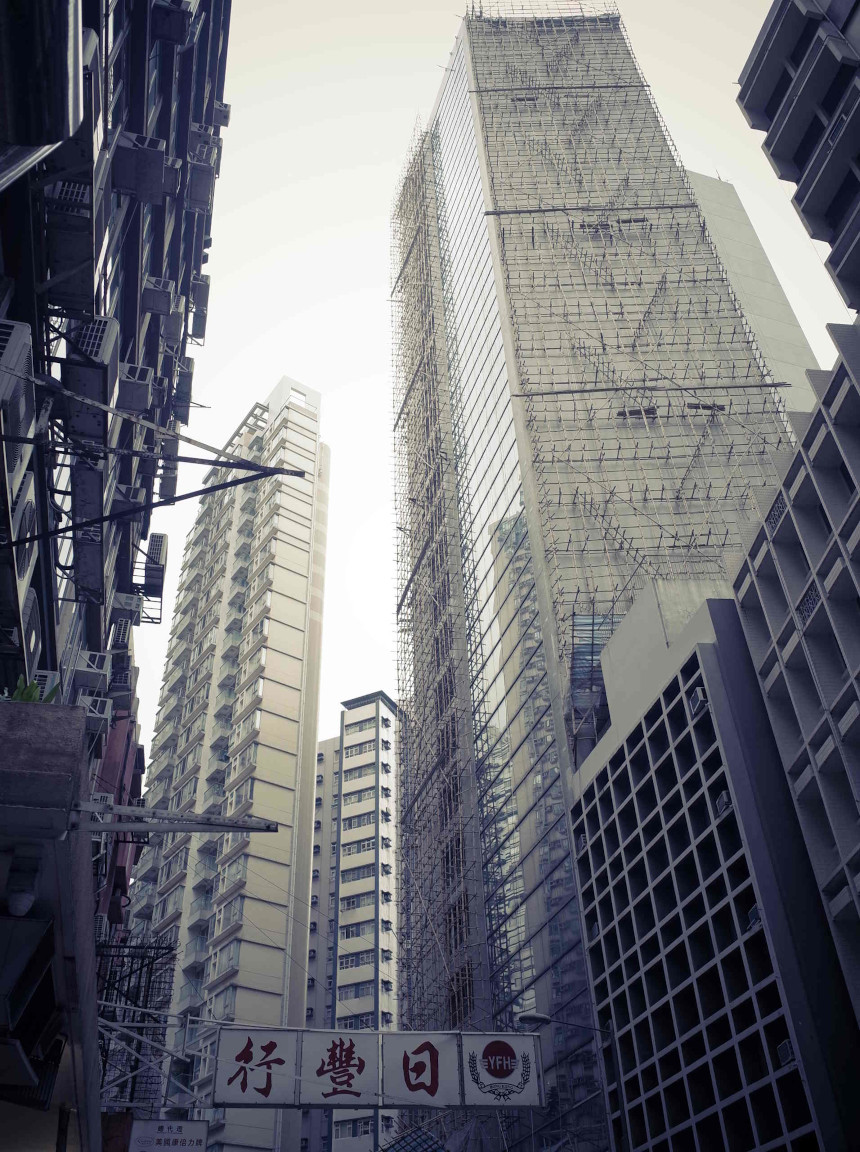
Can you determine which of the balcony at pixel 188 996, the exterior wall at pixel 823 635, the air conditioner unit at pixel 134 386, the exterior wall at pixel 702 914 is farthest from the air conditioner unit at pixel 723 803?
the balcony at pixel 188 996

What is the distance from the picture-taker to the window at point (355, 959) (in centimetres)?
Result: 6436

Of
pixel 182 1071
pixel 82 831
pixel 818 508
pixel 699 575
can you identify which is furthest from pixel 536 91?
pixel 82 831

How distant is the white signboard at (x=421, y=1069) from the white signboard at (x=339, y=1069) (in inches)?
10.8

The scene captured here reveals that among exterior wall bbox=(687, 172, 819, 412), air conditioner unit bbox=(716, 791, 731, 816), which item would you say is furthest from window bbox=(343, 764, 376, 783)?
air conditioner unit bbox=(716, 791, 731, 816)

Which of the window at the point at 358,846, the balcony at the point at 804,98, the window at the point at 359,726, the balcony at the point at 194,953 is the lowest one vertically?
the balcony at the point at 194,953

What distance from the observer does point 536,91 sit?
163 ft

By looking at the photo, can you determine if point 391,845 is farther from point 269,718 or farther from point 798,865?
point 798,865

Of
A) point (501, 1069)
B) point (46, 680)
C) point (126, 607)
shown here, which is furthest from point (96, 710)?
point (501, 1069)

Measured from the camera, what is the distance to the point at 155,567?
30.1 meters

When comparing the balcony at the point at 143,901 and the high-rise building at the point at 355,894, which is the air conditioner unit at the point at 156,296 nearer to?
the balcony at the point at 143,901

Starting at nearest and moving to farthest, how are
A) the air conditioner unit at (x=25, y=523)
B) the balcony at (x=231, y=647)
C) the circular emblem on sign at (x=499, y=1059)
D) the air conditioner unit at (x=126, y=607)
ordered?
the air conditioner unit at (x=25, y=523)
the circular emblem on sign at (x=499, y=1059)
the air conditioner unit at (x=126, y=607)
the balcony at (x=231, y=647)

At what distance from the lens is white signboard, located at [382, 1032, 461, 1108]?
1925 centimetres

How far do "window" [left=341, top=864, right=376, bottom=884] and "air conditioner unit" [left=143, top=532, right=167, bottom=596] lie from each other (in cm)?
4281

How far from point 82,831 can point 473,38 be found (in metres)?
54.8
